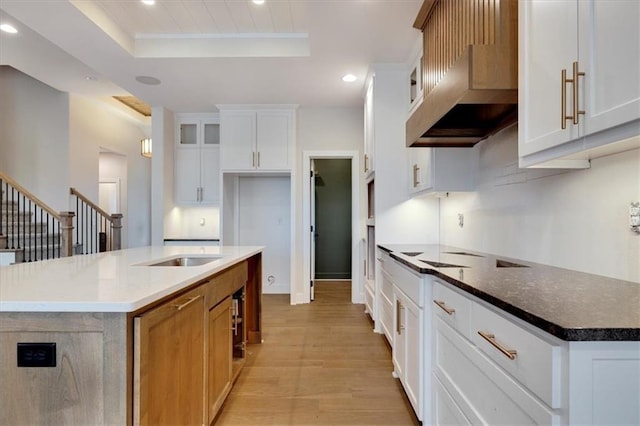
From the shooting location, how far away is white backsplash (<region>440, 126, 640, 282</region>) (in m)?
1.29

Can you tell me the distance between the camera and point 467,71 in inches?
56.8

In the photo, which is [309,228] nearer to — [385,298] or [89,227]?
[385,298]

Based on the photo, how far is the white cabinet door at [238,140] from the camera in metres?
4.58

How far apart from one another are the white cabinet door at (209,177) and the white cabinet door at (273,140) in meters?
0.80

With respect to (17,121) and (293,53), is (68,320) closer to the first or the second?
(293,53)

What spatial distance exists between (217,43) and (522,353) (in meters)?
3.36

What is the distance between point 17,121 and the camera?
5.00 m

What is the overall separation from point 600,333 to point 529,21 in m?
1.15

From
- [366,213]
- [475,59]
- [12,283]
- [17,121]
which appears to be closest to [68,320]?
[12,283]

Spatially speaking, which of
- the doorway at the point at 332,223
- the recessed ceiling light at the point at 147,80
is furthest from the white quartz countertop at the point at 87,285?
the doorway at the point at 332,223

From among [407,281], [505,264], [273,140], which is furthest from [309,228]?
[505,264]

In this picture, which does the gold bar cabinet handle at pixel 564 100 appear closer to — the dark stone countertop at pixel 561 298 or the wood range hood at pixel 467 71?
the wood range hood at pixel 467 71

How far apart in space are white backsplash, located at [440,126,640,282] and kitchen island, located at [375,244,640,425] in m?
0.09

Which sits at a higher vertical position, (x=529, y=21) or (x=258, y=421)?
(x=529, y=21)
